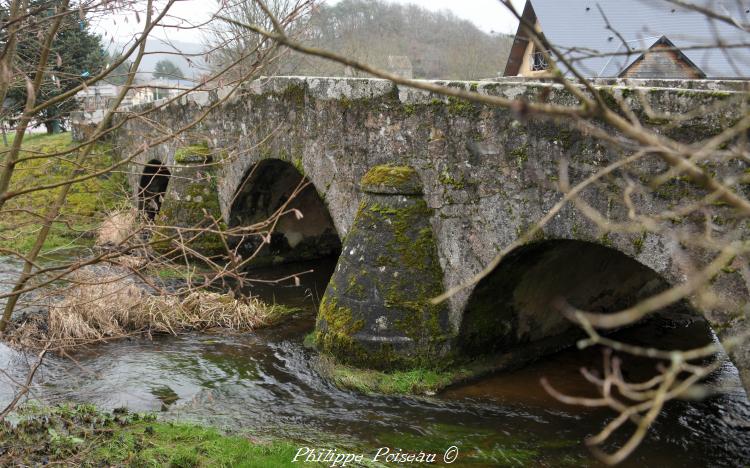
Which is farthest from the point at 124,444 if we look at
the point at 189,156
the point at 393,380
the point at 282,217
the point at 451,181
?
the point at 189,156

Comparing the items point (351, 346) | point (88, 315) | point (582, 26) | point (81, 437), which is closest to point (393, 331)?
point (351, 346)

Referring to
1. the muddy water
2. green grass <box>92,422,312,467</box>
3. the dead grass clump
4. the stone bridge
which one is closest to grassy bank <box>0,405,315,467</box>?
green grass <box>92,422,312,467</box>

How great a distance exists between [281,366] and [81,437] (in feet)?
8.64

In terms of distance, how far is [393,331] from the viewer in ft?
24.6

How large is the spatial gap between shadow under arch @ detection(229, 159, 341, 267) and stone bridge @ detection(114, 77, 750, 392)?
285 cm

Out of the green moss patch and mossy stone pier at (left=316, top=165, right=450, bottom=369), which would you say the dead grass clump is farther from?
the green moss patch

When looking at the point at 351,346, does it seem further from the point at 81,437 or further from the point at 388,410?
the point at 81,437

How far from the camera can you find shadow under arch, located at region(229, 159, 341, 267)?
42.4 feet

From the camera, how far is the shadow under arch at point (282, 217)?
12938mm

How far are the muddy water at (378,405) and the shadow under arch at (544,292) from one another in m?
0.41

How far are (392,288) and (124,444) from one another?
3054mm

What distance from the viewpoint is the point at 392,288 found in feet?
24.8

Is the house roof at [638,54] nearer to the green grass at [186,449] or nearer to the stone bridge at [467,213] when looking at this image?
the stone bridge at [467,213]

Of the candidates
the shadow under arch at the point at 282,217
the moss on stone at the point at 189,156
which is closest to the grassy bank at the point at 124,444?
the shadow under arch at the point at 282,217
